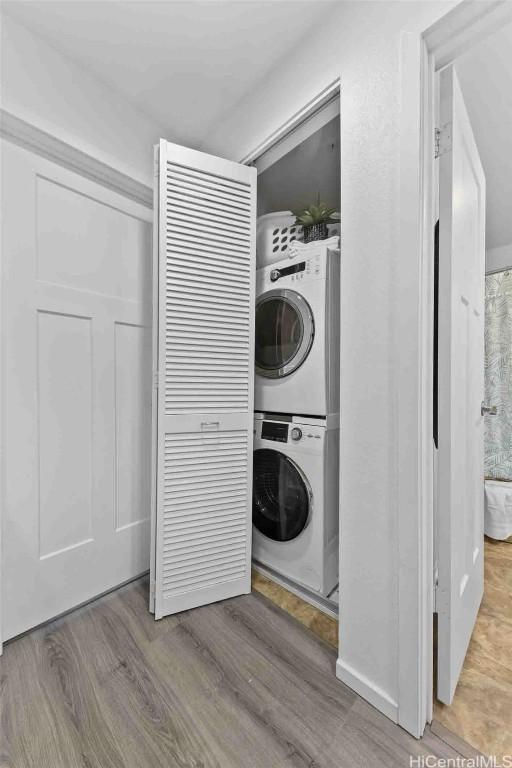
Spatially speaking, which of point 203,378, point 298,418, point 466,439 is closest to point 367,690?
point 466,439

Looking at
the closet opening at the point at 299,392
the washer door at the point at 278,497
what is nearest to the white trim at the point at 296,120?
the closet opening at the point at 299,392

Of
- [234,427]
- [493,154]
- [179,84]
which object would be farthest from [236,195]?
[493,154]

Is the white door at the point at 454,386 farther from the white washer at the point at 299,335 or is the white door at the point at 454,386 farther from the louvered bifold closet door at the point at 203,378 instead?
the louvered bifold closet door at the point at 203,378

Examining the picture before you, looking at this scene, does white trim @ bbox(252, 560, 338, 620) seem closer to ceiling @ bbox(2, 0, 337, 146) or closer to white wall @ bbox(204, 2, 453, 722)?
white wall @ bbox(204, 2, 453, 722)

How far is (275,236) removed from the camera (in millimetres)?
1913

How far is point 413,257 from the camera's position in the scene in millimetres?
1051

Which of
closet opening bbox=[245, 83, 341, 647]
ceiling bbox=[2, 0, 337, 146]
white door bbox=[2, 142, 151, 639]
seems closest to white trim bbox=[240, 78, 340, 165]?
closet opening bbox=[245, 83, 341, 647]

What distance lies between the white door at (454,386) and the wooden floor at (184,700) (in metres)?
0.35

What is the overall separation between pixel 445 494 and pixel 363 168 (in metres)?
1.09

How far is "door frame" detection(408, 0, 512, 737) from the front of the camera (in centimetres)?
103

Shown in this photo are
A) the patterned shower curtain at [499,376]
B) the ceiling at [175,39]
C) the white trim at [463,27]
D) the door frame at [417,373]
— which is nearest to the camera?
the white trim at [463,27]

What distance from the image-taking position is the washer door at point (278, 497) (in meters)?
1.69

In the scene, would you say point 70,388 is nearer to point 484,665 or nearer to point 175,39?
point 175,39

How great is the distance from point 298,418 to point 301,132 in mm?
1257
